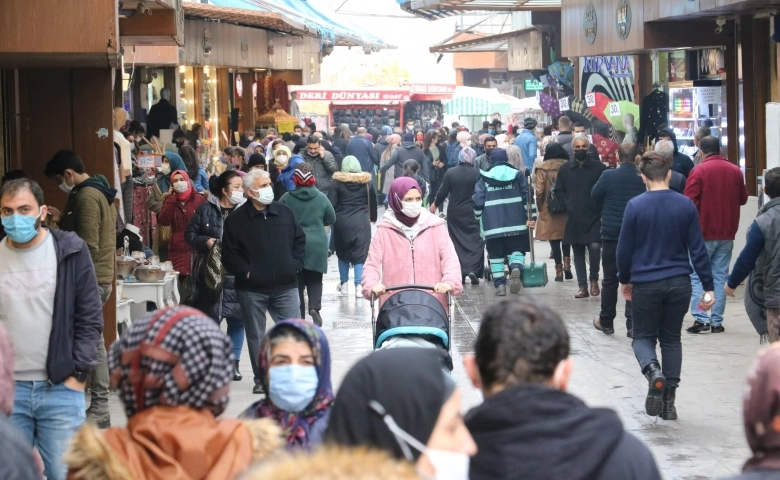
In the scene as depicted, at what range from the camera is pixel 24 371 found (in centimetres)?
565

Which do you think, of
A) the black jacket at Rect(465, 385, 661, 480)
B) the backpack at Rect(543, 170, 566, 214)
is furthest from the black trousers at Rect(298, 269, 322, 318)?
the black jacket at Rect(465, 385, 661, 480)

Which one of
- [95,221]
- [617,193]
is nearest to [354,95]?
[617,193]

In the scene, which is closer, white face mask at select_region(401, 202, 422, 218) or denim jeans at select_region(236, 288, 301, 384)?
white face mask at select_region(401, 202, 422, 218)

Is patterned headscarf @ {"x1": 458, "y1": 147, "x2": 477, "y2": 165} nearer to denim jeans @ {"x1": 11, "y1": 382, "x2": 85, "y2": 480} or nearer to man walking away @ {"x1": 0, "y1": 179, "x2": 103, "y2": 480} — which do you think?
man walking away @ {"x1": 0, "y1": 179, "x2": 103, "y2": 480}

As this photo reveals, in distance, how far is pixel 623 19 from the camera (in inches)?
669

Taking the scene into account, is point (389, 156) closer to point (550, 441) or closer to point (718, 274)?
point (718, 274)

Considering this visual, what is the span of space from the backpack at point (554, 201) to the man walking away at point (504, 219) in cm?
31

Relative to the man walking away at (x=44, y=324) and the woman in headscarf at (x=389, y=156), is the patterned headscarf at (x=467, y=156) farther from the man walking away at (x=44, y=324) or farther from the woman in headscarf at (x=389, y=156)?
the man walking away at (x=44, y=324)

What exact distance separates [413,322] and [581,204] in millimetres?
7168

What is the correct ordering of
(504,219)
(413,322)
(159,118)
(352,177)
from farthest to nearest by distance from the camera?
(159,118)
(504,219)
(352,177)
(413,322)

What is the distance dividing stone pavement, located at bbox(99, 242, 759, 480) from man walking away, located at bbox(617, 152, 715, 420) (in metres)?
0.42

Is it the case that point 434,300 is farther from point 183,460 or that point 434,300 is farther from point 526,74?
point 526,74

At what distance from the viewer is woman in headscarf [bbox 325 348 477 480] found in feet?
9.49

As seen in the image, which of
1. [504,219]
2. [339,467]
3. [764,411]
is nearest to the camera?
[339,467]
